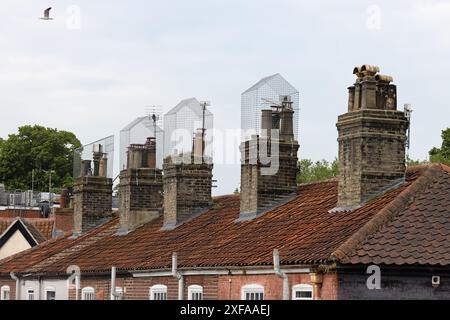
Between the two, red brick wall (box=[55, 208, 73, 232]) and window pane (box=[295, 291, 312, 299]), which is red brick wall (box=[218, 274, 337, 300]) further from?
red brick wall (box=[55, 208, 73, 232])

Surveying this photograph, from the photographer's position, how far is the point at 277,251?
29.4 m

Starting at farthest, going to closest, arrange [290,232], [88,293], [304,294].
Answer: [88,293], [290,232], [304,294]

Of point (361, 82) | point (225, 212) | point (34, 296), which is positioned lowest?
point (34, 296)

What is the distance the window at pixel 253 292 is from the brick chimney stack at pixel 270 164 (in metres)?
5.20

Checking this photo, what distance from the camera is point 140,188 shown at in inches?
1861

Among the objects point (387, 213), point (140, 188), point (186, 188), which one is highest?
point (140, 188)

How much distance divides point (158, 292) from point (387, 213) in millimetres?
9956

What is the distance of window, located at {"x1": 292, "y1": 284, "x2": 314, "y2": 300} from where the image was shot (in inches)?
1113

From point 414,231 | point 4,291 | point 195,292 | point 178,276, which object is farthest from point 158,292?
point 4,291

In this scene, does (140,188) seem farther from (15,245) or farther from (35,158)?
(35,158)

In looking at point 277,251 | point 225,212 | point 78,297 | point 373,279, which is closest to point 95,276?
point 78,297

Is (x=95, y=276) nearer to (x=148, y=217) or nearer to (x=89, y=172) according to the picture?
(x=148, y=217)

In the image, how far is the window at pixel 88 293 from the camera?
40.8 meters
